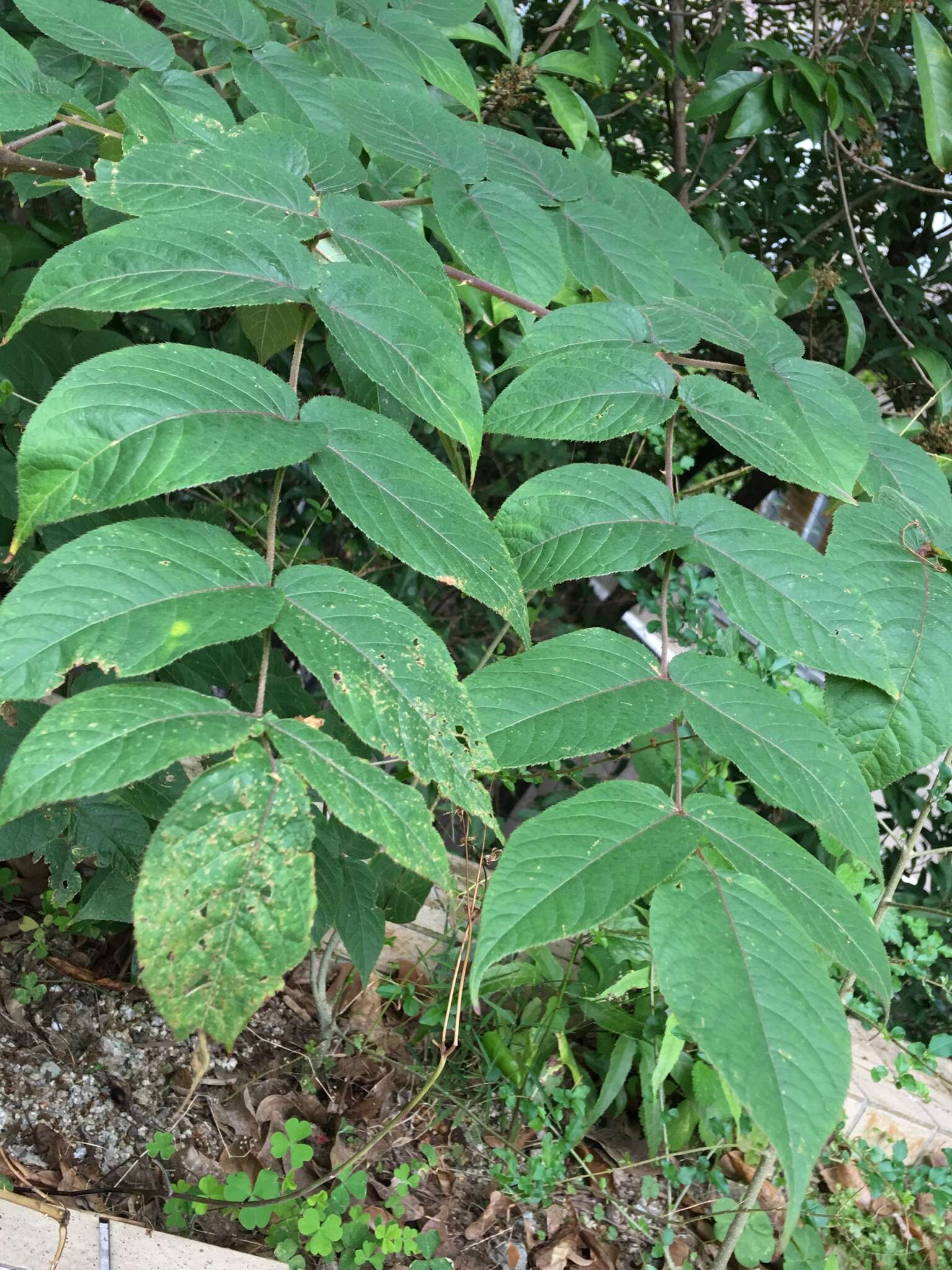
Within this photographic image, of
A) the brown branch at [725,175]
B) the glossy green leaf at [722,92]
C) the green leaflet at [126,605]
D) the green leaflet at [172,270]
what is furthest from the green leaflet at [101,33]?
the brown branch at [725,175]

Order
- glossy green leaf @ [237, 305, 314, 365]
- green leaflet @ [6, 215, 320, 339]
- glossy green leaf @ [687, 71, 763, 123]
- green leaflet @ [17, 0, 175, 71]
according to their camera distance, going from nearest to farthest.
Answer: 1. green leaflet @ [6, 215, 320, 339]
2. green leaflet @ [17, 0, 175, 71]
3. glossy green leaf @ [237, 305, 314, 365]
4. glossy green leaf @ [687, 71, 763, 123]

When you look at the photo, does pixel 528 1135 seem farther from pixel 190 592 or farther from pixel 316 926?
pixel 190 592

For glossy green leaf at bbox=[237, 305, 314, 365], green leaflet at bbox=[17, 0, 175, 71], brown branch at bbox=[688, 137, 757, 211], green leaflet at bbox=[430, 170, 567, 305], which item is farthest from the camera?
brown branch at bbox=[688, 137, 757, 211]

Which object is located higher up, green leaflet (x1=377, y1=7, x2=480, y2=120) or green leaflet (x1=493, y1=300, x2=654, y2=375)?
green leaflet (x1=377, y1=7, x2=480, y2=120)

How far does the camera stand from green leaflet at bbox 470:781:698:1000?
515mm

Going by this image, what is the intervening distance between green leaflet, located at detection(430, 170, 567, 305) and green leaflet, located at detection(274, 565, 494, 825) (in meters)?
0.43

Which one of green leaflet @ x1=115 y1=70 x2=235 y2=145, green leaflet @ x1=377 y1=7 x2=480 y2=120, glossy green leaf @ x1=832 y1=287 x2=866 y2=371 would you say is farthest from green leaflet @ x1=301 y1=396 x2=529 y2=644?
glossy green leaf @ x1=832 y1=287 x2=866 y2=371

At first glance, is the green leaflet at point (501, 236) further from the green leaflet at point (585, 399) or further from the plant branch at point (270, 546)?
the plant branch at point (270, 546)

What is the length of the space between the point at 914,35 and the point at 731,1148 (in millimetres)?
2192

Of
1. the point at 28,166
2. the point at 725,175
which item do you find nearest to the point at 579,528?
the point at 28,166

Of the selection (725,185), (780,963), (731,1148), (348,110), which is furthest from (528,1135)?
(725,185)

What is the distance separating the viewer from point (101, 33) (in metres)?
1.04

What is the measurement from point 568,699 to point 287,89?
0.80 meters

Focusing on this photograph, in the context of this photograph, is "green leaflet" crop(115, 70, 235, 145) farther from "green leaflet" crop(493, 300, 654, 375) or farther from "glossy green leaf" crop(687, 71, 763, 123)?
"glossy green leaf" crop(687, 71, 763, 123)
